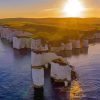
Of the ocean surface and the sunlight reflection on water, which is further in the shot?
the ocean surface

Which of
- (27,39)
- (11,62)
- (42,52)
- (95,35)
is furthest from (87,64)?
(95,35)

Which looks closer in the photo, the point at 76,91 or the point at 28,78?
the point at 76,91

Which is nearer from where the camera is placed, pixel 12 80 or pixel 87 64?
pixel 12 80

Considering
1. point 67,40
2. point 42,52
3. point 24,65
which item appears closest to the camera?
point 42,52

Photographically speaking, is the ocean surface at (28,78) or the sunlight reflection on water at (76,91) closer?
the sunlight reflection on water at (76,91)

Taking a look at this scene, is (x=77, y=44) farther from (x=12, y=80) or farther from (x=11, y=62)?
(x=12, y=80)

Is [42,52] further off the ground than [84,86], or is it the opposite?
[42,52]

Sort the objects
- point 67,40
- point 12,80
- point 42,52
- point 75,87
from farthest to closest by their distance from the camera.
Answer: point 67,40 → point 42,52 → point 12,80 → point 75,87

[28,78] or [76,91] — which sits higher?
[28,78]
